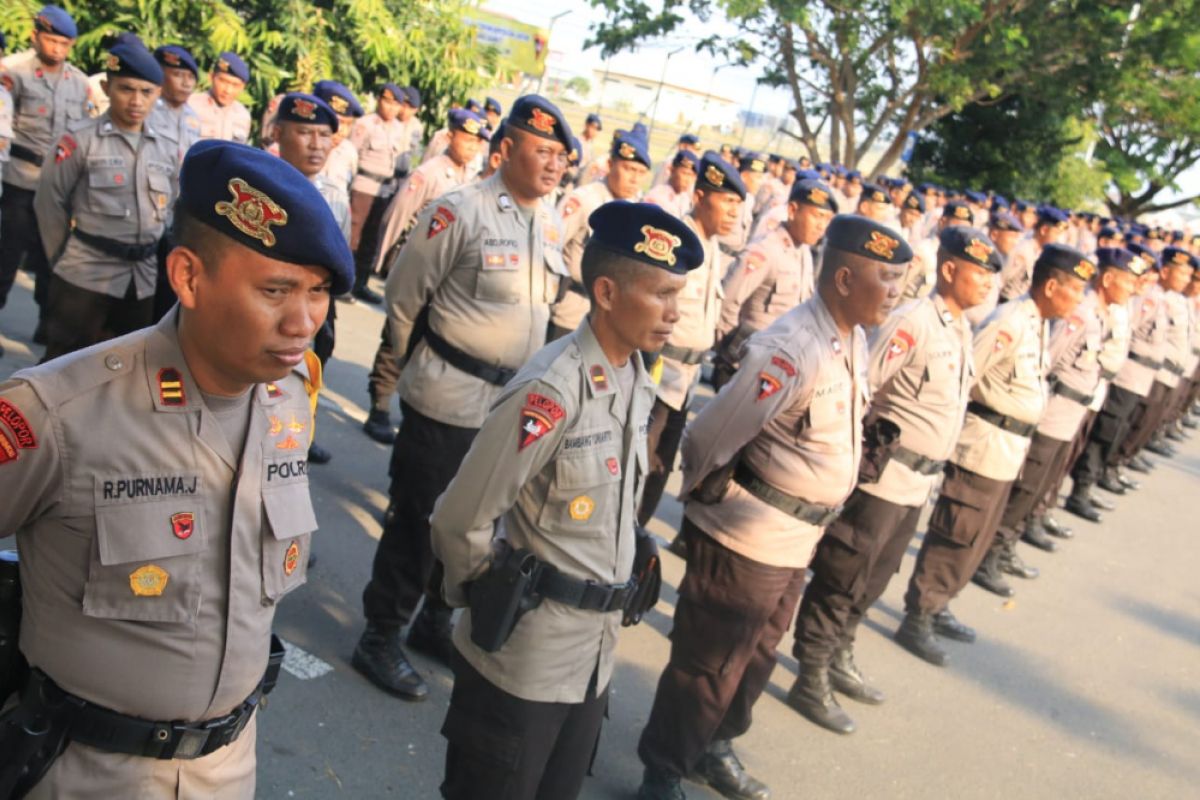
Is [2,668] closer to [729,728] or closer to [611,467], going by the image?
[611,467]

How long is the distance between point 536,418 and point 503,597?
1.51ft

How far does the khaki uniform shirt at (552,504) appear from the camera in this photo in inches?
103

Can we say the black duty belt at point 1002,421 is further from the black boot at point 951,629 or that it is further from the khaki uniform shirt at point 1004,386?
the black boot at point 951,629

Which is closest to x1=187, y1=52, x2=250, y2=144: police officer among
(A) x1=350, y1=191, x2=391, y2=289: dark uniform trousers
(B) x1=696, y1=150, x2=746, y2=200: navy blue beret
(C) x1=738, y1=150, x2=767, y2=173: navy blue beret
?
(A) x1=350, y1=191, x2=391, y2=289: dark uniform trousers

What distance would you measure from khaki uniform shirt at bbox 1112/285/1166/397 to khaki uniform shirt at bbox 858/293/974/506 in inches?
214

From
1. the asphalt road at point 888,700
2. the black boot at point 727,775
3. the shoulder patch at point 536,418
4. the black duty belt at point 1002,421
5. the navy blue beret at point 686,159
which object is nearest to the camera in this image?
the shoulder patch at point 536,418

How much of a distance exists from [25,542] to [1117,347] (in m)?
8.32

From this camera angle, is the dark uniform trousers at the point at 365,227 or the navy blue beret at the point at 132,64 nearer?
the navy blue beret at the point at 132,64

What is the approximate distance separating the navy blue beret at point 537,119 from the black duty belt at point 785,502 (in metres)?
1.62

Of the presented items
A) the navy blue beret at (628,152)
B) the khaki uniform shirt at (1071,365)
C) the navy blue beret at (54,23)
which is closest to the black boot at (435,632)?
the navy blue beret at (628,152)

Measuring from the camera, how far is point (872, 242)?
379 centimetres

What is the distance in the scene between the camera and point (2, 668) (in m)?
1.75

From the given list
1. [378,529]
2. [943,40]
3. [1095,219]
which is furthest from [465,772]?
[1095,219]

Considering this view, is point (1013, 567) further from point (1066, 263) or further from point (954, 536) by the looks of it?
point (1066, 263)
